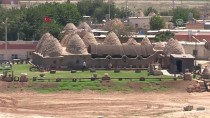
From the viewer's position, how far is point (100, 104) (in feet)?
227

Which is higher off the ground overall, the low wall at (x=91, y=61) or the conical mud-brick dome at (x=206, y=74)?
the low wall at (x=91, y=61)

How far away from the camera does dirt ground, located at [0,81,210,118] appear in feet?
209

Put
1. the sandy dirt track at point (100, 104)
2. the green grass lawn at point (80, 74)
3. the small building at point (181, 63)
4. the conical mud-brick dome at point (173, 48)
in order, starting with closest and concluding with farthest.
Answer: the sandy dirt track at point (100, 104), the green grass lawn at point (80, 74), the small building at point (181, 63), the conical mud-brick dome at point (173, 48)

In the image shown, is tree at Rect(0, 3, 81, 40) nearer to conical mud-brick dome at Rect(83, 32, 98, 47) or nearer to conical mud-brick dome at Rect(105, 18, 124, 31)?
conical mud-brick dome at Rect(105, 18, 124, 31)

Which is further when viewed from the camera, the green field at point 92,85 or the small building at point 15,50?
the small building at point 15,50

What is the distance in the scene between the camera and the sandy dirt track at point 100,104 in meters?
63.6

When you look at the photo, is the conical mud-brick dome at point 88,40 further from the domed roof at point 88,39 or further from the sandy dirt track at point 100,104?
the sandy dirt track at point 100,104

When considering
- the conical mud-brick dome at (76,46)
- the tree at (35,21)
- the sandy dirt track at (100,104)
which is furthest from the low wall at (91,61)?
the tree at (35,21)

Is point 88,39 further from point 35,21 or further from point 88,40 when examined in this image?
point 35,21

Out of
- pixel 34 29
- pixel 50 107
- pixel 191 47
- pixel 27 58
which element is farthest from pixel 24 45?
pixel 50 107

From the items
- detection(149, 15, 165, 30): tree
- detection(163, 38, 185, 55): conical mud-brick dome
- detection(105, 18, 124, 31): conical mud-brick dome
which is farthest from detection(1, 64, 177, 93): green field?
detection(149, 15, 165, 30): tree

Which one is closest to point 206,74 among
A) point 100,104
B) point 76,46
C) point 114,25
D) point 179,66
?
point 179,66

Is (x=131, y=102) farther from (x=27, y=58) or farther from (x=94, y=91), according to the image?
(x=27, y=58)

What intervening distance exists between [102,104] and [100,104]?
171mm
